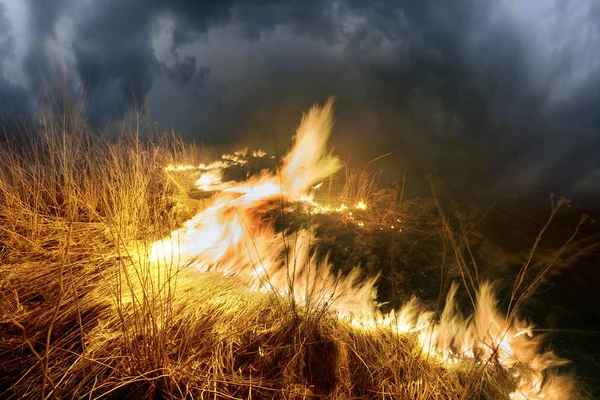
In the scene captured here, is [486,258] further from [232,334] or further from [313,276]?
[232,334]

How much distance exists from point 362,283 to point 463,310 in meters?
1.05

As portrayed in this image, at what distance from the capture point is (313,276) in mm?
3471

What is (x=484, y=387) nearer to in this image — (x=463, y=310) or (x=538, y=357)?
(x=538, y=357)

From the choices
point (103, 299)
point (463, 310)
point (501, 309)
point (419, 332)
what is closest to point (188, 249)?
point (103, 299)

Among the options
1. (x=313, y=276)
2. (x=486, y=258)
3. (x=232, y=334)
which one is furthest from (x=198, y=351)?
(x=486, y=258)

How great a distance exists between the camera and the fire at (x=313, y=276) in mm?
2453

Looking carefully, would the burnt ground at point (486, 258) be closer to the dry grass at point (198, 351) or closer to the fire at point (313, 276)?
the fire at point (313, 276)

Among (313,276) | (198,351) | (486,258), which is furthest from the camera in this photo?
(486,258)

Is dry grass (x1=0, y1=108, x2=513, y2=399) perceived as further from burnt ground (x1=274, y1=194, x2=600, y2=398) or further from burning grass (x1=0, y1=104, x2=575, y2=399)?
burnt ground (x1=274, y1=194, x2=600, y2=398)

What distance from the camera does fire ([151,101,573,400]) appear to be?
245 centimetres

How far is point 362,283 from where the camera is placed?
132 inches

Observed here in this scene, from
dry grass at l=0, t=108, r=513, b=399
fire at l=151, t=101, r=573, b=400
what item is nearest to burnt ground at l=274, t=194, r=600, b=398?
fire at l=151, t=101, r=573, b=400

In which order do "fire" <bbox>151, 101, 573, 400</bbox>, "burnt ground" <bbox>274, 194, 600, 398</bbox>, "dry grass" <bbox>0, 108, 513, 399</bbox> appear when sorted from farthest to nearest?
1. "burnt ground" <bbox>274, 194, 600, 398</bbox>
2. "fire" <bbox>151, 101, 573, 400</bbox>
3. "dry grass" <bbox>0, 108, 513, 399</bbox>

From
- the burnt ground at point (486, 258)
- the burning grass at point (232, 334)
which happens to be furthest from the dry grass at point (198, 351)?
the burnt ground at point (486, 258)
